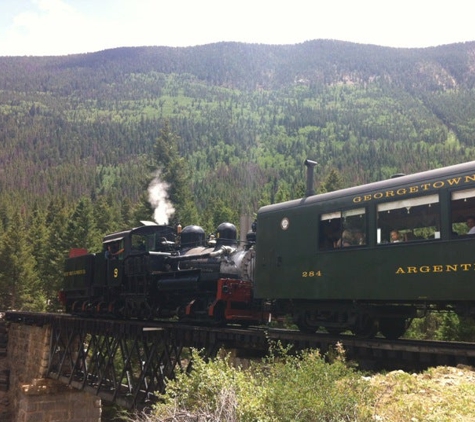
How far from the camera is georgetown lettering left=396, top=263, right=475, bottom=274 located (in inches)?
391

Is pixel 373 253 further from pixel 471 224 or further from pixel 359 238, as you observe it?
pixel 471 224

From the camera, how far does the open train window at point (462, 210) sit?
10109 millimetres

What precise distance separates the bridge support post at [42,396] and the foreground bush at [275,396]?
56.8 ft

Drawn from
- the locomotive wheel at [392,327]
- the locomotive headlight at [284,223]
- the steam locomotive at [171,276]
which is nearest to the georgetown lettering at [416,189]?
the locomotive headlight at [284,223]

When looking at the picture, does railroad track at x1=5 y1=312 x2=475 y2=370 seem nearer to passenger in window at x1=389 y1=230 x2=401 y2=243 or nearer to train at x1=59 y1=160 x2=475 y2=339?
train at x1=59 y1=160 x2=475 y2=339

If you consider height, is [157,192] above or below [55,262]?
above

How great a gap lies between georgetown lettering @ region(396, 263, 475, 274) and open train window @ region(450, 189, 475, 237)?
58 centimetres

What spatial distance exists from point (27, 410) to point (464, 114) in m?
198

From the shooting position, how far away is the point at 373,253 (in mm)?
11508

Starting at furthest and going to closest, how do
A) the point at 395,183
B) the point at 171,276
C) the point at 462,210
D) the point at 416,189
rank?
the point at 171,276 < the point at 395,183 < the point at 416,189 < the point at 462,210

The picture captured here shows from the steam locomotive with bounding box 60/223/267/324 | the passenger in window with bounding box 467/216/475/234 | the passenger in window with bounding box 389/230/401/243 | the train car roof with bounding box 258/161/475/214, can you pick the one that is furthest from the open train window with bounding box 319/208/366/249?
the steam locomotive with bounding box 60/223/267/324

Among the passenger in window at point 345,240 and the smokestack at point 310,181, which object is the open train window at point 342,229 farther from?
the smokestack at point 310,181

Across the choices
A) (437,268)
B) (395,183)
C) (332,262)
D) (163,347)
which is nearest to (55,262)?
(163,347)

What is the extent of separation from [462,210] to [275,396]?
529 cm
